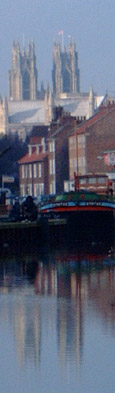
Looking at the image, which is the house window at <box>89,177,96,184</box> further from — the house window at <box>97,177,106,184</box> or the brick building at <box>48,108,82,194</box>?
the brick building at <box>48,108,82,194</box>

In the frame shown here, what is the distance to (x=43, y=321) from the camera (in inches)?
564

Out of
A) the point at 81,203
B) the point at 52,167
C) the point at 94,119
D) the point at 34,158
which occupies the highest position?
the point at 94,119

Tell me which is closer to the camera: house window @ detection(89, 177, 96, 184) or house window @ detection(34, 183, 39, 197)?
house window @ detection(89, 177, 96, 184)

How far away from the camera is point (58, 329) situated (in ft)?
44.7

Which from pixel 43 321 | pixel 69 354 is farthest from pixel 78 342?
pixel 43 321

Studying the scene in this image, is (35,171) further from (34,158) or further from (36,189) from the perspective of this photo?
(36,189)

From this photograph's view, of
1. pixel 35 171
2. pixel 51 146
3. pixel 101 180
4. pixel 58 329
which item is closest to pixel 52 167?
pixel 51 146

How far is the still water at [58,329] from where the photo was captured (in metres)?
10.8

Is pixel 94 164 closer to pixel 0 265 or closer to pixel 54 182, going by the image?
pixel 54 182

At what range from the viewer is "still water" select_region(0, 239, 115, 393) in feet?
35.5

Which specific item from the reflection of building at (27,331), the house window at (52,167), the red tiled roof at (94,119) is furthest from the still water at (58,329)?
the house window at (52,167)

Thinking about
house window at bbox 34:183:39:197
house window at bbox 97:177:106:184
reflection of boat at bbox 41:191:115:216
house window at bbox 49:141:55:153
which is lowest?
house window at bbox 34:183:39:197

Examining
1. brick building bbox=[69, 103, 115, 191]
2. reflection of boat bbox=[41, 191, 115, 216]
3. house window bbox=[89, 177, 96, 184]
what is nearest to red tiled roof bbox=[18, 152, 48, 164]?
brick building bbox=[69, 103, 115, 191]

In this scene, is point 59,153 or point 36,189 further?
point 36,189
